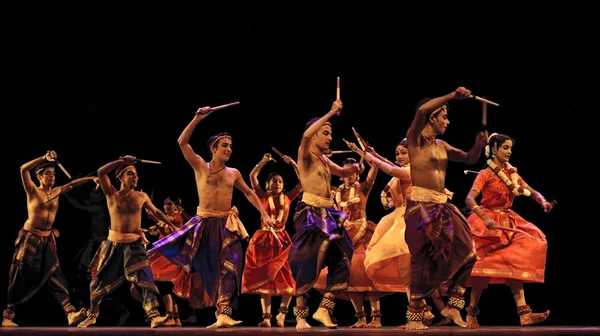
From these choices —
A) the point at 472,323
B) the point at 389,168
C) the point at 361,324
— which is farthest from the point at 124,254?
the point at 472,323

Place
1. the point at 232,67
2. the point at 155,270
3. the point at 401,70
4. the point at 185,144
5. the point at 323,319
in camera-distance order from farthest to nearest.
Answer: the point at 232,67 → the point at 401,70 → the point at 155,270 → the point at 185,144 → the point at 323,319

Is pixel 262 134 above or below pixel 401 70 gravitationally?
below

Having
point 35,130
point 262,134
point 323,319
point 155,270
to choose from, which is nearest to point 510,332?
point 323,319

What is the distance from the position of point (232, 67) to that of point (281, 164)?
3.86 ft

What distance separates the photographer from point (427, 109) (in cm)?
523

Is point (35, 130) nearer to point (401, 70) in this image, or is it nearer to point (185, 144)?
point (185, 144)

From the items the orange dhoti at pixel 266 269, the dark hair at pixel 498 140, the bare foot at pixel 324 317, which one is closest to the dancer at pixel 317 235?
the bare foot at pixel 324 317

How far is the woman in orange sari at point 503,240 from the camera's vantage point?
6086mm

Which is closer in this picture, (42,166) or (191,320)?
(42,166)

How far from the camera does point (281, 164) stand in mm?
9109

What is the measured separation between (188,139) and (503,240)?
2.40m

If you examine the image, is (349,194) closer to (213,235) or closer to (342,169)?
(342,169)

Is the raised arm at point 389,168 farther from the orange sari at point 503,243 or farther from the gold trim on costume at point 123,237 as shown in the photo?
the gold trim on costume at point 123,237

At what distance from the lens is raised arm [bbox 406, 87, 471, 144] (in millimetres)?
5098
